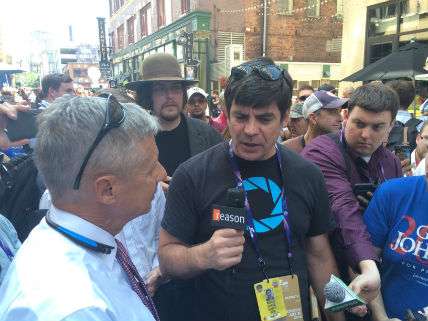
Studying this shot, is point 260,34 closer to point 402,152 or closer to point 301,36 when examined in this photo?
point 301,36

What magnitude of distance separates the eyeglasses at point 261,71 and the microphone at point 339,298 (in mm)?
957

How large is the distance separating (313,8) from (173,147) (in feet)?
61.2

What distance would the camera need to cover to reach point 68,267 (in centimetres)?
100

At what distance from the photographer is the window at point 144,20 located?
2597cm

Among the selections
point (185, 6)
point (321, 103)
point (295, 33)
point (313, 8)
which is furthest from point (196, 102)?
point (313, 8)

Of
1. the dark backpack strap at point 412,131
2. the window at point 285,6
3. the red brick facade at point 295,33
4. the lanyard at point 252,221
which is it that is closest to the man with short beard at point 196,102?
the dark backpack strap at point 412,131

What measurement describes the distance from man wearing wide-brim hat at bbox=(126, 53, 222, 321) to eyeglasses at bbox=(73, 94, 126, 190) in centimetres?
175

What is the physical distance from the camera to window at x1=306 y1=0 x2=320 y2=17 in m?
A: 19.0

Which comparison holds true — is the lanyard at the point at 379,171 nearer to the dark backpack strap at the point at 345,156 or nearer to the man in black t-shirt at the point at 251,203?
the dark backpack strap at the point at 345,156

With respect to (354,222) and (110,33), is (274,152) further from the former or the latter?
(110,33)

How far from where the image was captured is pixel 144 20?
2670cm

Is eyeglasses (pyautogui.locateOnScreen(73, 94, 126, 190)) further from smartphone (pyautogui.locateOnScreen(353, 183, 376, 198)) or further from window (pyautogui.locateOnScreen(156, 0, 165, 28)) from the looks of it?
window (pyautogui.locateOnScreen(156, 0, 165, 28))

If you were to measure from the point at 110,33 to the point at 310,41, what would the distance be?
2451cm

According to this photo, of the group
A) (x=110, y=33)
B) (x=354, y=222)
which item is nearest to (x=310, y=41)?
(x=354, y=222)
